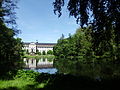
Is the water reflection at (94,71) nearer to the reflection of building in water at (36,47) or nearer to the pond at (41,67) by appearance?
the pond at (41,67)

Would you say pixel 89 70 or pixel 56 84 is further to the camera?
pixel 89 70

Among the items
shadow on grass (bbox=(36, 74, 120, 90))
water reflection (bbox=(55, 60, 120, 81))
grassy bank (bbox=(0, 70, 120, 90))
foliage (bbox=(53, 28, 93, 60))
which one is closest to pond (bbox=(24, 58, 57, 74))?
water reflection (bbox=(55, 60, 120, 81))

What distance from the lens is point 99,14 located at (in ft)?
37.7

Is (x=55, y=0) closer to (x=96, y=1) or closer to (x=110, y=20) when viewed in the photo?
(x=96, y=1)

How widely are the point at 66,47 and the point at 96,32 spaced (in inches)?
2550

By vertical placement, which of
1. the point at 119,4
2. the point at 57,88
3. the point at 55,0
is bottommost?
the point at 57,88

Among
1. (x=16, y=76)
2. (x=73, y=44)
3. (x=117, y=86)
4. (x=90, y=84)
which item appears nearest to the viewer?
(x=117, y=86)

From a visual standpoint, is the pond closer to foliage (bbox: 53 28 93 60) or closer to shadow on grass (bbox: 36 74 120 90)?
shadow on grass (bbox: 36 74 120 90)

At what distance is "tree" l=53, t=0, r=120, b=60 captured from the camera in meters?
11.1

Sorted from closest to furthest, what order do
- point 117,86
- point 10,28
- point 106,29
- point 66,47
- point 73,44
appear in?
1. point 117,86
2. point 106,29
3. point 10,28
4. point 73,44
5. point 66,47

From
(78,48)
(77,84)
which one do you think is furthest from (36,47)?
(77,84)

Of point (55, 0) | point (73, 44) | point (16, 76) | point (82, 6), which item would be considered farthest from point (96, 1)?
point (73, 44)

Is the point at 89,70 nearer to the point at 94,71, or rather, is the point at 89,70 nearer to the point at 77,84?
the point at 94,71

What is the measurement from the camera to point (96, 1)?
36.8 ft
